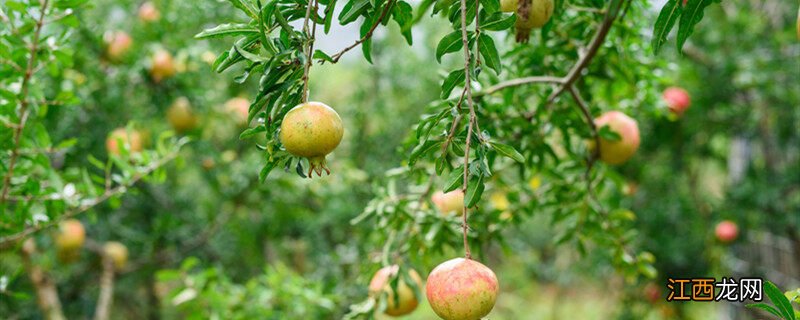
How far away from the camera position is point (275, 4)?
2.90ft

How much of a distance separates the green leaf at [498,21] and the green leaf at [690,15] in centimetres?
24

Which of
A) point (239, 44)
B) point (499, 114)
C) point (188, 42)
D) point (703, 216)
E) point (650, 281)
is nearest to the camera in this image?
point (239, 44)

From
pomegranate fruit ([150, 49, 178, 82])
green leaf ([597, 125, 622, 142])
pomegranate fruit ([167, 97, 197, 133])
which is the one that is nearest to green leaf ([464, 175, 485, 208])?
green leaf ([597, 125, 622, 142])

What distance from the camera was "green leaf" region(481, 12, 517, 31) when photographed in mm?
899

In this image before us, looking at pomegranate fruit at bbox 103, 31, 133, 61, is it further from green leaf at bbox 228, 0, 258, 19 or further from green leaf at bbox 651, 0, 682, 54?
green leaf at bbox 651, 0, 682, 54

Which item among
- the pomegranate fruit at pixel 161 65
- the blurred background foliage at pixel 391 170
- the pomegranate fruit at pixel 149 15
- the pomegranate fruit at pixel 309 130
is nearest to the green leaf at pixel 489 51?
the pomegranate fruit at pixel 309 130

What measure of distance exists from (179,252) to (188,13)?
1.23 meters

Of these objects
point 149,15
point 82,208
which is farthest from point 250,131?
point 149,15

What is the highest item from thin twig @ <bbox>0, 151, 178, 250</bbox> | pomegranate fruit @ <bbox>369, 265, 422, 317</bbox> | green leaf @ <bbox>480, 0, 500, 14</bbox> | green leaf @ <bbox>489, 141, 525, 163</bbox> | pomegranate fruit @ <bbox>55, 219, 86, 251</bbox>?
green leaf @ <bbox>480, 0, 500, 14</bbox>

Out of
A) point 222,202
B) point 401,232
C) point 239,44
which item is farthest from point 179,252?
point 239,44

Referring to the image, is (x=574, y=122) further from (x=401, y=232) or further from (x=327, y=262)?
(x=327, y=262)

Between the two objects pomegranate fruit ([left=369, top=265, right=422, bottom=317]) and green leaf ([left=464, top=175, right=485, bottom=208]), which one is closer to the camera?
green leaf ([left=464, top=175, right=485, bottom=208])

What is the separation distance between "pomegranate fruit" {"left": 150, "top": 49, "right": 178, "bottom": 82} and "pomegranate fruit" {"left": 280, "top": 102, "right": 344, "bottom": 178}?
6.58 feet

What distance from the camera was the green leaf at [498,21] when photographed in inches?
35.4
